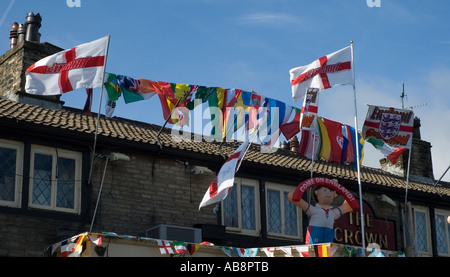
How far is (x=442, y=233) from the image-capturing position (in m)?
26.5

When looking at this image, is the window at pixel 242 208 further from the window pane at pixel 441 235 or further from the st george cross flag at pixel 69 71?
the window pane at pixel 441 235

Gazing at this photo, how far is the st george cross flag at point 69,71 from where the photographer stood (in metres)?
19.8

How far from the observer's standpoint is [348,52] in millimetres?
23000

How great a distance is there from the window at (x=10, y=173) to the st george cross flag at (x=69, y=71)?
1.38m

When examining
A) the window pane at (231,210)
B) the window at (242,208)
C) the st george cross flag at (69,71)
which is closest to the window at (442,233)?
the window at (242,208)

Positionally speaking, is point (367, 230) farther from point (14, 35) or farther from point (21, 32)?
point (14, 35)

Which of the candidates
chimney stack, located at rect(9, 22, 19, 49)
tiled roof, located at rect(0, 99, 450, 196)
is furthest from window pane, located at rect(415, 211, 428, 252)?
chimney stack, located at rect(9, 22, 19, 49)

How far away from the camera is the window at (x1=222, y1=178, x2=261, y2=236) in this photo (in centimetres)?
2217

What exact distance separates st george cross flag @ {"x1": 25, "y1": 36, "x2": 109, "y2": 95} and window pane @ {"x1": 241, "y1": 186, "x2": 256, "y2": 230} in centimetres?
511

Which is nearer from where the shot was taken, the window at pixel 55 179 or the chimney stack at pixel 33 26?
the window at pixel 55 179

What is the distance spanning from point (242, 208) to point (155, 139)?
114 inches

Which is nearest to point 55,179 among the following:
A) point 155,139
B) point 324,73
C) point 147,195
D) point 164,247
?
point 147,195
